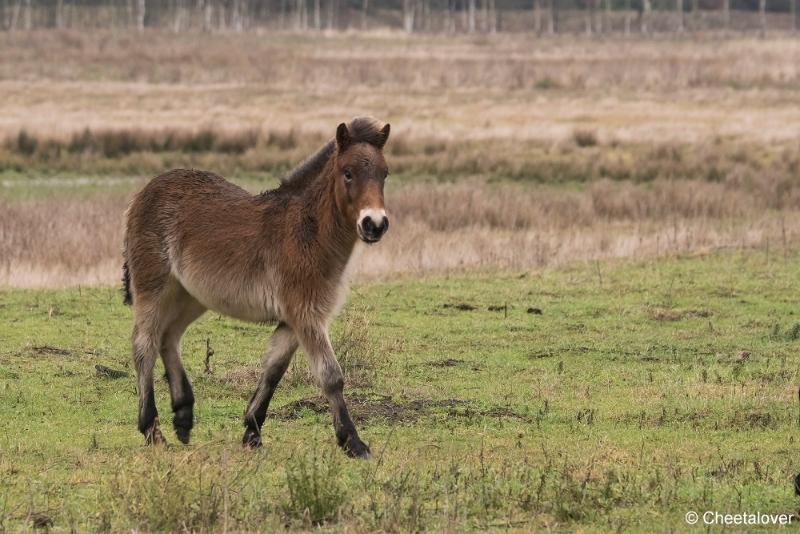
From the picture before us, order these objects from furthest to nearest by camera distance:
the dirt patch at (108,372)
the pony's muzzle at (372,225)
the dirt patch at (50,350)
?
the dirt patch at (50,350) → the dirt patch at (108,372) → the pony's muzzle at (372,225)

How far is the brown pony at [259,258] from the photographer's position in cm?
786

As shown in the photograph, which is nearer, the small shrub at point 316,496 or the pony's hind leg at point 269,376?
the small shrub at point 316,496

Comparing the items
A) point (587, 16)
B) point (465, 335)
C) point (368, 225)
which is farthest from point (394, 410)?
point (587, 16)

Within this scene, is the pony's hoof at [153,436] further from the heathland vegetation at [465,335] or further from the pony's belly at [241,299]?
the pony's belly at [241,299]

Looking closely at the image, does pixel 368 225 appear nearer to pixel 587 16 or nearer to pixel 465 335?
pixel 465 335

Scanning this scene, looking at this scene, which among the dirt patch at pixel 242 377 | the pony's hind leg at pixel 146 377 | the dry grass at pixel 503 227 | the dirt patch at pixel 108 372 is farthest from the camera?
the dry grass at pixel 503 227

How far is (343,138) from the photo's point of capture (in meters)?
7.84

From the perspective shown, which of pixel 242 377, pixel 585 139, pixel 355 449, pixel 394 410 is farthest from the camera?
pixel 585 139

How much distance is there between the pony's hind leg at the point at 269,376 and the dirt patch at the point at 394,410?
1.09 metres

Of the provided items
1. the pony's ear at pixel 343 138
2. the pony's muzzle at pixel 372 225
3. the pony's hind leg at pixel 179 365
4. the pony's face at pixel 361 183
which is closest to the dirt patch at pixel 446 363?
the pony's hind leg at pixel 179 365

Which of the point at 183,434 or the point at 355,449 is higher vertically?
the point at 355,449

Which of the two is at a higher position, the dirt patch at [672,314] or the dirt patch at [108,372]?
the dirt patch at [108,372]

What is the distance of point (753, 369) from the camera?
11141 millimetres

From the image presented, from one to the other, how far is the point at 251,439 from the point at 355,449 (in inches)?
32.9
